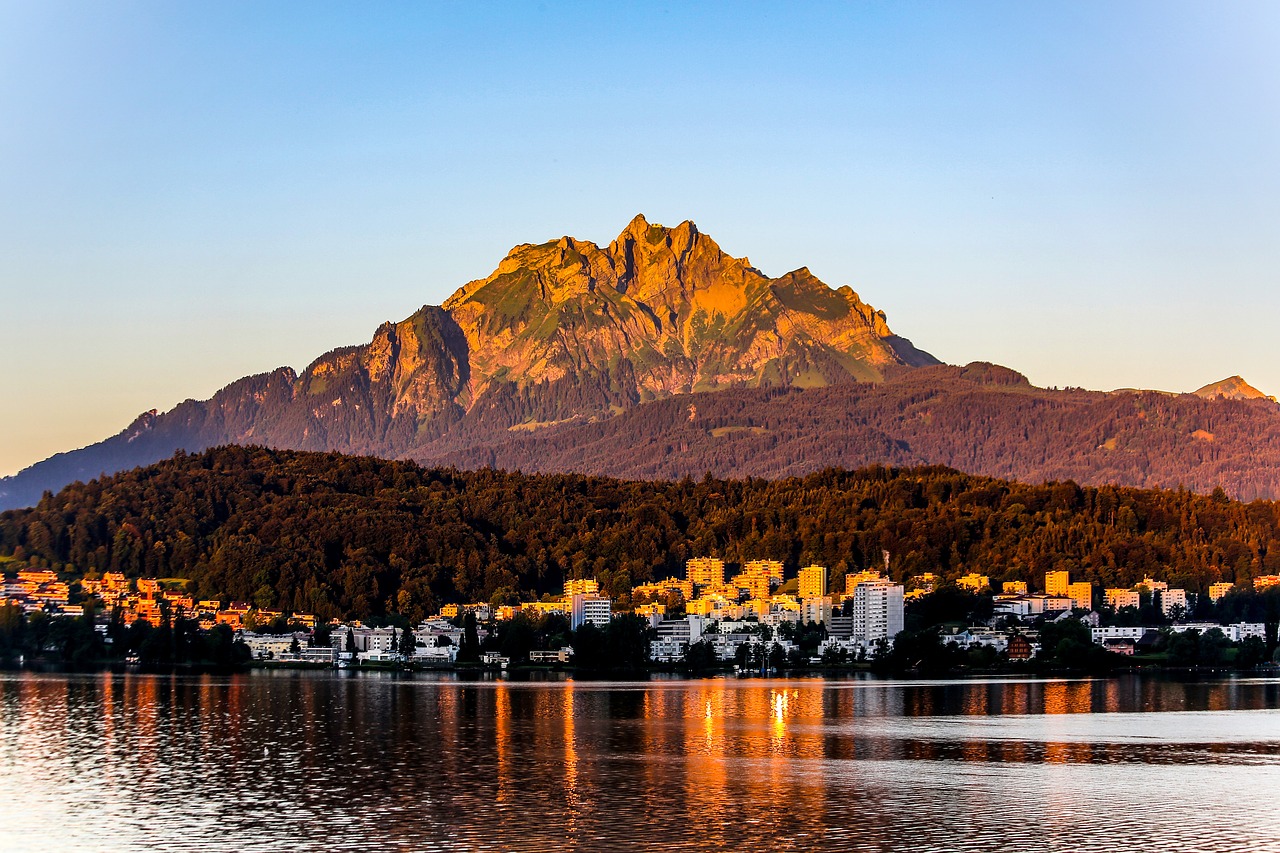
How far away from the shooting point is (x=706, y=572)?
18700cm

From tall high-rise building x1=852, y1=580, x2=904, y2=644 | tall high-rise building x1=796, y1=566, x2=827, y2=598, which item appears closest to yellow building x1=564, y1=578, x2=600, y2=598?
tall high-rise building x1=796, y1=566, x2=827, y2=598

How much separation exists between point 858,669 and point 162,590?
219 feet

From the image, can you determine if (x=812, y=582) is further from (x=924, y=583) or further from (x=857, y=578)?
(x=924, y=583)

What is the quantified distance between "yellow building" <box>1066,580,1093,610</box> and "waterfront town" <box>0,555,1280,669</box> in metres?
0.14

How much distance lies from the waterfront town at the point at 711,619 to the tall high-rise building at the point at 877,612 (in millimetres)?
142

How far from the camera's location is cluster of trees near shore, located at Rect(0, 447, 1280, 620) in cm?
16700

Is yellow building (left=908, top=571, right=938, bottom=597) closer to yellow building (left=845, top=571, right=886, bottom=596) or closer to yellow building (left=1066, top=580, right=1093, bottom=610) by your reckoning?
yellow building (left=845, top=571, right=886, bottom=596)

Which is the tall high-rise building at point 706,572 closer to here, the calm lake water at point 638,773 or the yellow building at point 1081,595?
the yellow building at point 1081,595

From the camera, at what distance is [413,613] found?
6422 inches

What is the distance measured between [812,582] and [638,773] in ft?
399

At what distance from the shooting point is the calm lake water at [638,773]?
130 ft

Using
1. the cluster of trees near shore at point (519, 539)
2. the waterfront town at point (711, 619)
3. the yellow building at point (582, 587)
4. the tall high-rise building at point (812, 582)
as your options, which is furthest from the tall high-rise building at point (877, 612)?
the yellow building at point (582, 587)

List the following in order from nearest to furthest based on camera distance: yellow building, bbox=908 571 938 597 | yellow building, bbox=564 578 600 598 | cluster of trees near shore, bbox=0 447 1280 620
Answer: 1. yellow building, bbox=908 571 938 597
2. cluster of trees near shore, bbox=0 447 1280 620
3. yellow building, bbox=564 578 600 598

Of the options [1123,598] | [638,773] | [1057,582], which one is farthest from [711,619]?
[638,773]
